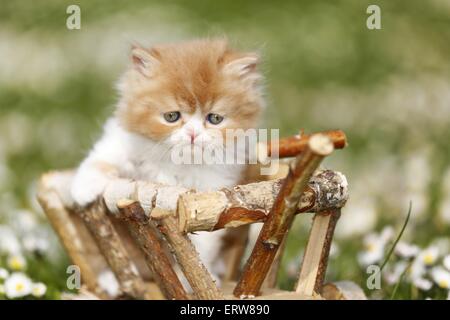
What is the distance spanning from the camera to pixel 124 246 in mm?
2740

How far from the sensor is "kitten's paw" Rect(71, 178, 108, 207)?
253 centimetres

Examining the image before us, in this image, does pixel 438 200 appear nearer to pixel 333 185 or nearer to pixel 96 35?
pixel 333 185

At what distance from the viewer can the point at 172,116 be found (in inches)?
99.2

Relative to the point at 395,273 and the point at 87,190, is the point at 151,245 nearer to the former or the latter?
the point at 87,190

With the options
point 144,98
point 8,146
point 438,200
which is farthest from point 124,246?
point 8,146

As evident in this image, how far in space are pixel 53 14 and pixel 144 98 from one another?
4744mm

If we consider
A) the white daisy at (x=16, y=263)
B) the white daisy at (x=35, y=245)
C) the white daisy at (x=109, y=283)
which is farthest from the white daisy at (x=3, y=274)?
the white daisy at (x=109, y=283)

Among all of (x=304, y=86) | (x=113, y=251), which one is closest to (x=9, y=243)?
(x=113, y=251)

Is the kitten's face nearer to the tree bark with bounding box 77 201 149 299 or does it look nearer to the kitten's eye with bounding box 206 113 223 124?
the kitten's eye with bounding box 206 113 223 124

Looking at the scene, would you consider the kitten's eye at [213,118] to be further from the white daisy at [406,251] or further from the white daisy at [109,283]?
the white daisy at [406,251]

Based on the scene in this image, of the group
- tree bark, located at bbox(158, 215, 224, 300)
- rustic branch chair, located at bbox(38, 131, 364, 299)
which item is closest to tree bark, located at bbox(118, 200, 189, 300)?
rustic branch chair, located at bbox(38, 131, 364, 299)

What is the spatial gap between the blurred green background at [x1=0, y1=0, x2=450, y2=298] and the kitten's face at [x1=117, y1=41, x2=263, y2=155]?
121cm

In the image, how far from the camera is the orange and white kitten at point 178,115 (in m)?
2.49
